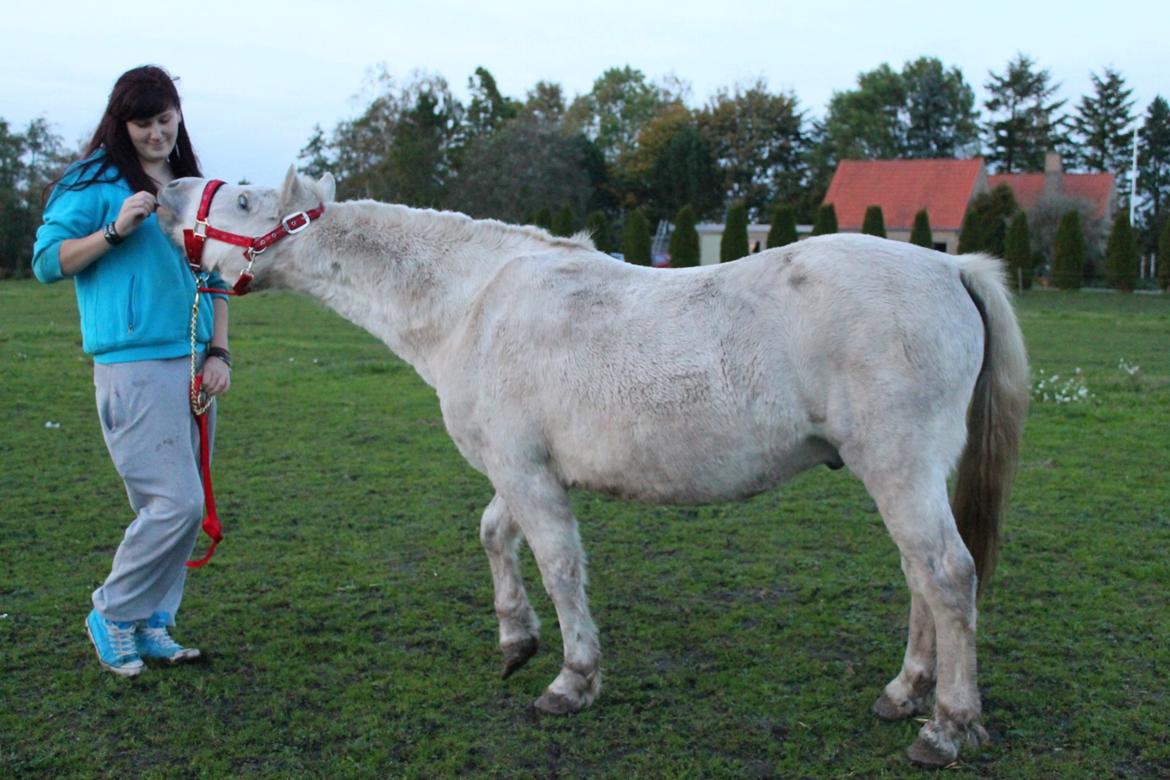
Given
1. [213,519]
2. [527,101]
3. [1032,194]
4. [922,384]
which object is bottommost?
[213,519]

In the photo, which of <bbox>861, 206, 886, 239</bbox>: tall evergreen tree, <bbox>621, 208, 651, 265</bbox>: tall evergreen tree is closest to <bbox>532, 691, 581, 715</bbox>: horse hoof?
<bbox>861, 206, 886, 239</bbox>: tall evergreen tree

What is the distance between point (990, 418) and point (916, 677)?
40.0 inches

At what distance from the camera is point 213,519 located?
445cm

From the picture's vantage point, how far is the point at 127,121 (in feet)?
13.6

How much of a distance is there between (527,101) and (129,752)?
84607mm

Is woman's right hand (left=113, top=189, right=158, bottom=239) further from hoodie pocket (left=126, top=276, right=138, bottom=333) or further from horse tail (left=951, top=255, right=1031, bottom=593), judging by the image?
horse tail (left=951, top=255, right=1031, bottom=593)

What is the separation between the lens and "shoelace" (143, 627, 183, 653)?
4.43m

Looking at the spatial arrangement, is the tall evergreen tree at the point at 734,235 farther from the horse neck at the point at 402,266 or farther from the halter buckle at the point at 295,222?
the halter buckle at the point at 295,222

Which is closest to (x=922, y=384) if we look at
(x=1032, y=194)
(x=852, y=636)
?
(x=852, y=636)

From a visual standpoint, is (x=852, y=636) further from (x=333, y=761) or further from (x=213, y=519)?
(x=213, y=519)

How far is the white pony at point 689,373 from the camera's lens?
11.6 ft

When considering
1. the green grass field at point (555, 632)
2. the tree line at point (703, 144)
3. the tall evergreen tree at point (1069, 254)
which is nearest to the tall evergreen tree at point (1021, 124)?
the tree line at point (703, 144)

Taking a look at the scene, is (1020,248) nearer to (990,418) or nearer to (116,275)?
(990,418)

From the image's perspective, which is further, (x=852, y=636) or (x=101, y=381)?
(x=852, y=636)
